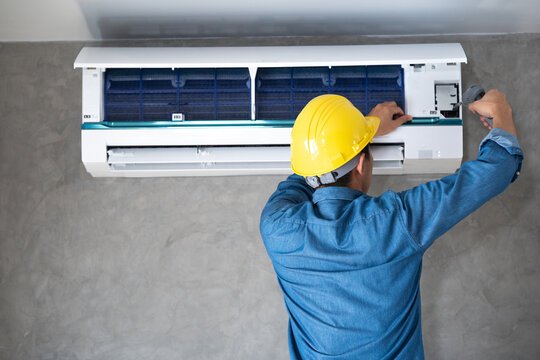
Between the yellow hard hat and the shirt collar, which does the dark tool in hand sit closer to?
the yellow hard hat

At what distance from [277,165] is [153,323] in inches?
29.8

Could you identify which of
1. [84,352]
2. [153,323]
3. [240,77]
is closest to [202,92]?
[240,77]

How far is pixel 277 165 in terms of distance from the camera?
7.93 ft

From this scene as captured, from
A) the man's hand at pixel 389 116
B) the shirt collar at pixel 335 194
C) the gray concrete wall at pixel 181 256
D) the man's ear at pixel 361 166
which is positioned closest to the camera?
the shirt collar at pixel 335 194

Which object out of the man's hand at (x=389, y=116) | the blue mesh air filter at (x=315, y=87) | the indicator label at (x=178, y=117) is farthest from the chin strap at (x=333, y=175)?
the indicator label at (x=178, y=117)

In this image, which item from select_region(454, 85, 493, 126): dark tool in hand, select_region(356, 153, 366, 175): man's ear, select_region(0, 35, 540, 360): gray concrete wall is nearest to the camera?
select_region(356, 153, 366, 175): man's ear

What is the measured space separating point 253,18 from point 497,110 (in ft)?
3.11

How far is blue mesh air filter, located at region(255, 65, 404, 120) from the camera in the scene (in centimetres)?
235

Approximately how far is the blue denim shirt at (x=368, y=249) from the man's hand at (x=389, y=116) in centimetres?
48

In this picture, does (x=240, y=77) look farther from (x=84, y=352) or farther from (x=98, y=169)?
(x=84, y=352)

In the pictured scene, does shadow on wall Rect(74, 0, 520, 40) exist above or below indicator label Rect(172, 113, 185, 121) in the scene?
above

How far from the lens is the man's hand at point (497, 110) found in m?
1.88

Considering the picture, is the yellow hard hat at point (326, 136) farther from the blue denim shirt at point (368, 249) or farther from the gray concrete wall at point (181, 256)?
the gray concrete wall at point (181, 256)

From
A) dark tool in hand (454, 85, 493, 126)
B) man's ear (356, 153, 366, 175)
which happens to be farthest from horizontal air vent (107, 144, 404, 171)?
man's ear (356, 153, 366, 175)
